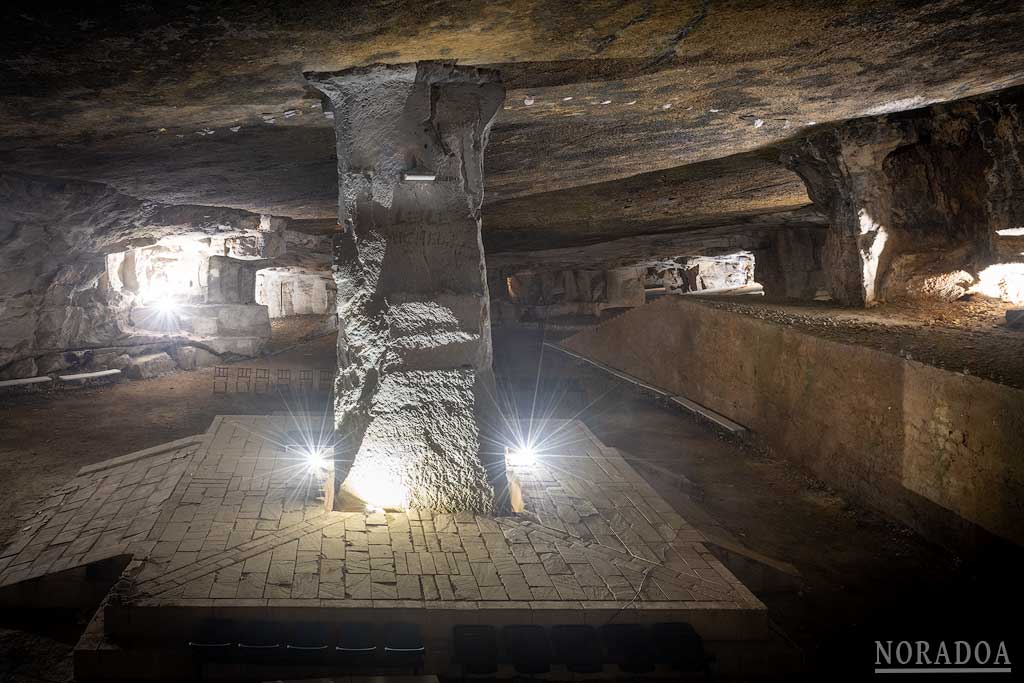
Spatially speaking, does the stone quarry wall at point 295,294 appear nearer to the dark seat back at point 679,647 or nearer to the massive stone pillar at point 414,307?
the massive stone pillar at point 414,307

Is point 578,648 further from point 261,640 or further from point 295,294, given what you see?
point 295,294

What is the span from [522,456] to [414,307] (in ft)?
7.79

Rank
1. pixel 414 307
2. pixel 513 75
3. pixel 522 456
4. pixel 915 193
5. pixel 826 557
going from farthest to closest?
pixel 915 193
pixel 522 456
pixel 826 557
pixel 414 307
pixel 513 75

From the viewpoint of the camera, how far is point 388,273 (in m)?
5.30

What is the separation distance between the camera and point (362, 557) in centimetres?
470

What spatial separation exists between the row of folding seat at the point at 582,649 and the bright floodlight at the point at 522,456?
2.71 metres

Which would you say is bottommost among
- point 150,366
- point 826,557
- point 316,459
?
point 826,557

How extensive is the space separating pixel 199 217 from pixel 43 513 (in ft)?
20.3

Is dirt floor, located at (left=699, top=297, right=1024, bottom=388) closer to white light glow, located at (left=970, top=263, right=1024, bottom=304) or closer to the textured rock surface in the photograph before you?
white light glow, located at (left=970, top=263, right=1024, bottom=304)

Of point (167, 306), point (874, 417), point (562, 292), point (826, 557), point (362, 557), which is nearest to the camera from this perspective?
point (362, 557)

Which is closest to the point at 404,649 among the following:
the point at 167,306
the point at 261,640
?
the point at 261,640

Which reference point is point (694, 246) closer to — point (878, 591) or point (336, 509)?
point (878, 591)

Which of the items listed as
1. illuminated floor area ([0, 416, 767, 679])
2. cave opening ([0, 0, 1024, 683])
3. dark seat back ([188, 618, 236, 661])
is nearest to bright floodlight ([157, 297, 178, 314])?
cave opening ([0, 0, 1024, 683])

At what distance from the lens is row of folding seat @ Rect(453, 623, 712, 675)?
3.86 metres
